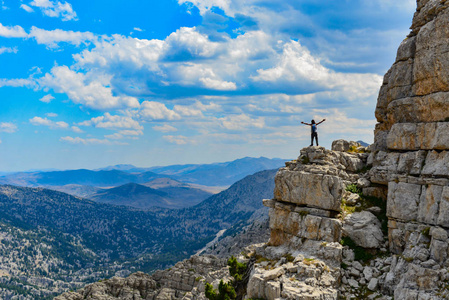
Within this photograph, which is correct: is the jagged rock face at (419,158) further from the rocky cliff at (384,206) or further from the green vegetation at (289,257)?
the green vegetation at (289,257)

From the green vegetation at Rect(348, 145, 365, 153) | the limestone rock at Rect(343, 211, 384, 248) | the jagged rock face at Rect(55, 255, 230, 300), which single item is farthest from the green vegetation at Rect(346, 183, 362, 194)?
the jagged rock face at Rect(55, 255, 230, 300)

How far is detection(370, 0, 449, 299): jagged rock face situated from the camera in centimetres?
3288

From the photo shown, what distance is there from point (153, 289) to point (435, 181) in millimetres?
91787

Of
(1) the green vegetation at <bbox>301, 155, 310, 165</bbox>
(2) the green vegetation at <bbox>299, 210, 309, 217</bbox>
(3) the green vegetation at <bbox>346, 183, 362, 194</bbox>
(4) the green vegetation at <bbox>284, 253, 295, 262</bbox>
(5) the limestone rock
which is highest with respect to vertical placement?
(1) the green vegetation at <bbox>301, 155, 310, 165</bbox>

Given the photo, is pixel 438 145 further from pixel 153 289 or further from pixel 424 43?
pixel 153 289

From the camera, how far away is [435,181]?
120 ft

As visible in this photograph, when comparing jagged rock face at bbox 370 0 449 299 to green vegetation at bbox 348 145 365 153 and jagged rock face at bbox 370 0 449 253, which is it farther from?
green vegetation at bbox 348 145 365 153

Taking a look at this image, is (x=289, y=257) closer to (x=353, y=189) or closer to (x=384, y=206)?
(x=353, y=189)

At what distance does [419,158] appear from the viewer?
1560 inches

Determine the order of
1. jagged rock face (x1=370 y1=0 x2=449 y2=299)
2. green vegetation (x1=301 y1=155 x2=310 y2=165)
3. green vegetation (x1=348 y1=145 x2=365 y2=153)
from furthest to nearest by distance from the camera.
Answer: green vegetation (x1=348 y1=145 x2=365 y2=153), green vegetation (x1=301 y1=155 x2=310 y2=165), jagged rock face (x1=370 y1=0 x2=449 y2=299)

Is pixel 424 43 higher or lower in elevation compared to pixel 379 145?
higher

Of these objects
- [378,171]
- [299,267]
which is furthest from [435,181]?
[299,267]

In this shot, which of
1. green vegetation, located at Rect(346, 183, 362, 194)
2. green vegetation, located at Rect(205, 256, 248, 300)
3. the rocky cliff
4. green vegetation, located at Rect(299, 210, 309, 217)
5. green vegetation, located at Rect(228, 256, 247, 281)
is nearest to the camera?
the rocky cliff

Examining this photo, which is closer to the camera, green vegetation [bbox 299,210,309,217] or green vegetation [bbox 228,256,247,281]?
green vegetation [bbox 299,210,309,217]
